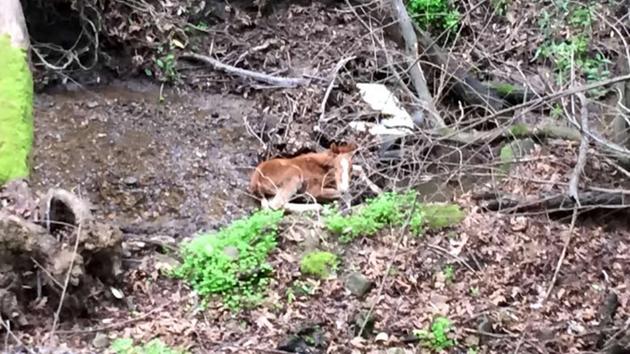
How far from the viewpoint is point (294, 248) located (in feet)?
23.6

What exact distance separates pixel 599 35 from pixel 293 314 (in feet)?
23.8

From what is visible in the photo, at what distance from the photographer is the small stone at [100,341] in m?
5.85

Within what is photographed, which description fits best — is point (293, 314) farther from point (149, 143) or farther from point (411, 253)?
point (149, 143)

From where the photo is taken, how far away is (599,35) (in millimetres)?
11547

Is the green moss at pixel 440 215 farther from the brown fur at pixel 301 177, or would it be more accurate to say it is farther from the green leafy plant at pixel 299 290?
the brown fur at pixel 301 177

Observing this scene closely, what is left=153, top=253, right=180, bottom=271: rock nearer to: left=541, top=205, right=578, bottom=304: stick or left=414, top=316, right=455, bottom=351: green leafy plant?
left=414, top=316, right=455, bottom=351: green leafy plant

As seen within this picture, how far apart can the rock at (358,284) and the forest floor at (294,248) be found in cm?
5

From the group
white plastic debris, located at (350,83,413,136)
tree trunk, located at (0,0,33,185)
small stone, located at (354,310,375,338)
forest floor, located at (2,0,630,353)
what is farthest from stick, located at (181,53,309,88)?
small stone, located at (354,310,375,338)

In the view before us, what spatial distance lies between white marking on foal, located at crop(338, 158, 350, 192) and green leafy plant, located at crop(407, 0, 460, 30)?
4.51 m

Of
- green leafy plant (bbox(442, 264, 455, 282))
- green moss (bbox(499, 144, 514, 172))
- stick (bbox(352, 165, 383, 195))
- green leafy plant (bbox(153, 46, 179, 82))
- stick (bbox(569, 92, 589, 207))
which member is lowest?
green leafy plant (bbox(153, 46, 179, 82))

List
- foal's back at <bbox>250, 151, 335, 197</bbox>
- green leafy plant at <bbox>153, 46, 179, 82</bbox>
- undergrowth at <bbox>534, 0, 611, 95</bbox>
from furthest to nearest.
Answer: green leafy plant at <bbox>153, 46, 179, 82</bbox>
undergrowth at <bbox>534, 0, 611, 95</bbox>
foal's back at <bbox>250, 151, 335, 197</bbox>

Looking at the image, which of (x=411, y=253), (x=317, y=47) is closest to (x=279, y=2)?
(x=317, y=47)

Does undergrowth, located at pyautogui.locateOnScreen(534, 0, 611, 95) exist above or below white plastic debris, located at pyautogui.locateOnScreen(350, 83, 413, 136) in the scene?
above

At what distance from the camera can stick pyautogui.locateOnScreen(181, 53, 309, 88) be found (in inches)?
438
